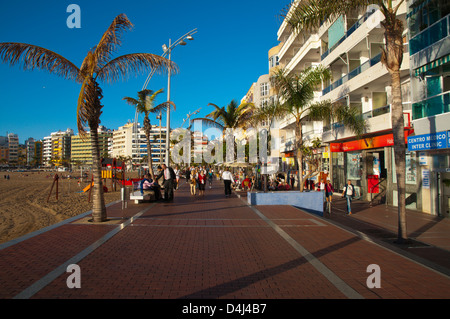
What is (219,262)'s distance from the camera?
6023mm

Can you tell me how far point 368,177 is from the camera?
19984 mm

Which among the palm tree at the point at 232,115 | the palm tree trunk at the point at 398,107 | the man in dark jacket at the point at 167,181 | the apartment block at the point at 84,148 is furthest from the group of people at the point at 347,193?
the apartment block at the point at 84,148

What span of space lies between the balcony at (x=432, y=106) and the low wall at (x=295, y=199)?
543cm

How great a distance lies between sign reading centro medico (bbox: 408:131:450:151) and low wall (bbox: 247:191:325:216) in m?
4.35

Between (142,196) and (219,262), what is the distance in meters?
9.63

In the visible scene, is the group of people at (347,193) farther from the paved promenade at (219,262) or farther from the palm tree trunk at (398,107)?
the palm tree trunk at (398,107)

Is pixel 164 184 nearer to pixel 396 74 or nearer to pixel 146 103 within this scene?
pixel 146 103

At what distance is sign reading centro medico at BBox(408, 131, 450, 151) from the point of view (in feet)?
39.8

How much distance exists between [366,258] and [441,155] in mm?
9741

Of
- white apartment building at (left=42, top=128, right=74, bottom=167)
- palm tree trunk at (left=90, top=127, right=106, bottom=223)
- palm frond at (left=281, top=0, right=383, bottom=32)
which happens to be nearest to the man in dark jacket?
palm tree trunk at (left=90, top=127, right=106, bottom=223)

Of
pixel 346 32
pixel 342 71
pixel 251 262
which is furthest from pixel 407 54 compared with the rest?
pixel 251 262

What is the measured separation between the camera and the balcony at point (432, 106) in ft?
41.7

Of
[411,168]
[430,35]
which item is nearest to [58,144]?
[411,168]
